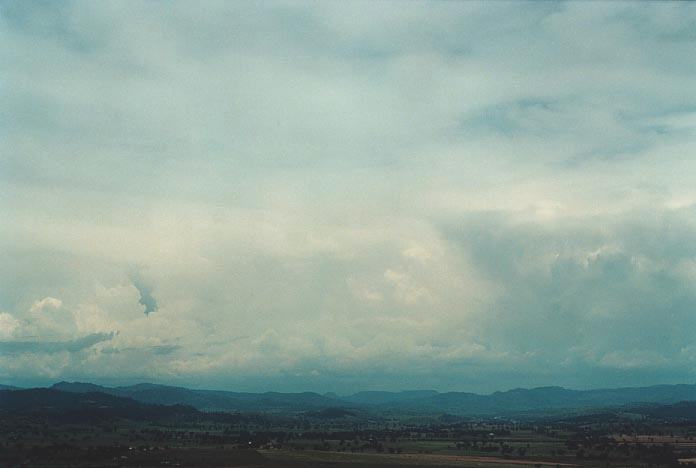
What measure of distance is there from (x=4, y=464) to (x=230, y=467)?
63.4m

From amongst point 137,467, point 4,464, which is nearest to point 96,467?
point 137,467

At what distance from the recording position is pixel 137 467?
19888 centimetres

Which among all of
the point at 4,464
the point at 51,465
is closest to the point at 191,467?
the point at 51,465

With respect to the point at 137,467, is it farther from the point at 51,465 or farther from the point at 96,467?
the point at 51,465

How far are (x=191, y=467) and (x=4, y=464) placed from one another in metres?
52.3

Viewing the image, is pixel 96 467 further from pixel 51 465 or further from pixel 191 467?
pixel 191 467

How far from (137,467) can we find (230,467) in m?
26.5

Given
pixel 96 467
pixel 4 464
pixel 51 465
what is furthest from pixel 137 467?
pixel 4 464

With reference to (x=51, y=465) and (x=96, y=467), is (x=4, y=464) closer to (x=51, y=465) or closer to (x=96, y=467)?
(x=51, y=465)

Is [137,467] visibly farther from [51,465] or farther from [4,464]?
[4,464]

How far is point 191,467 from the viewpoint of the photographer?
653 ft

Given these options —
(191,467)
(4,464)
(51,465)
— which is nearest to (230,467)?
(191,467)

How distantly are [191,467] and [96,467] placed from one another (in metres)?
26.4

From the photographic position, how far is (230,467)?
7869 inches
